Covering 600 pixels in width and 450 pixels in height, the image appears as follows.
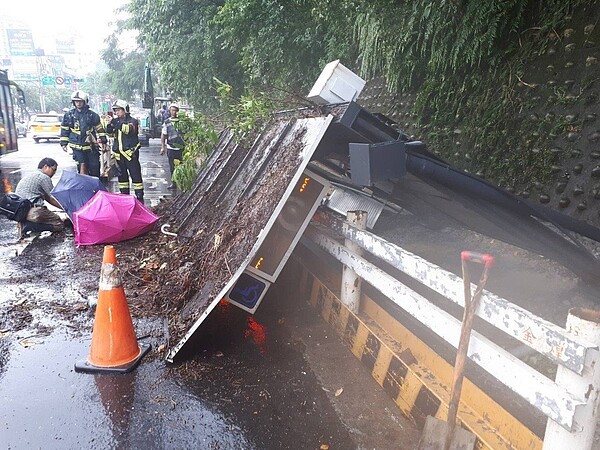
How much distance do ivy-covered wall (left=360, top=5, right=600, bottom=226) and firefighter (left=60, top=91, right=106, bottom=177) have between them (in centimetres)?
785

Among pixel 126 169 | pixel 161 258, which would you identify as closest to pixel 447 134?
pixel 161 258

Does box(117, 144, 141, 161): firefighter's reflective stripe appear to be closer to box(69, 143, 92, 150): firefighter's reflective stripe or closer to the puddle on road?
box(69, 143, 92, 150): firefighter's reflective stripe

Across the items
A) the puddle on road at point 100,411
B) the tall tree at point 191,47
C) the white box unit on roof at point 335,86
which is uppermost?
the tall tree at point 191,47

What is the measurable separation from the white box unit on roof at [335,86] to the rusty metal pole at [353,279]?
3.60 ft

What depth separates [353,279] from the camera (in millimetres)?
3715

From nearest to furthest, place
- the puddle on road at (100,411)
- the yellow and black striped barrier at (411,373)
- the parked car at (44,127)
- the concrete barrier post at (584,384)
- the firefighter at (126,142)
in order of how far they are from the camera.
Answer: the concrete barrier post at (584,384), the yellow and black striped barrier at (411,373), the puddle on road at (100,411), the firefighter at (126,142), the parked car at (44,127)

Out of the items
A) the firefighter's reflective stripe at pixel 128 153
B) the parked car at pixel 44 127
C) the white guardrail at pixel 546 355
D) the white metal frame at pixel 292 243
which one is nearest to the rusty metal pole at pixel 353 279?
the white metal frame at pixel 292 243

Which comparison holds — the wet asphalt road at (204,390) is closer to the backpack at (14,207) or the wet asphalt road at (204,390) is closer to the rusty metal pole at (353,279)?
the rusty metal pole at (353,279)

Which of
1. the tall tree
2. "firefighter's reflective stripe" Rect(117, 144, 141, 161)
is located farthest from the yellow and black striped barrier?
the tall tree

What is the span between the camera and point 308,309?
4.45m

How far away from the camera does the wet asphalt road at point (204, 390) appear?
8.72 ft

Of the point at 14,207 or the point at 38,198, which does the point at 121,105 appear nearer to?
the point at 38,198

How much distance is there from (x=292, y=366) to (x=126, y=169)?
22.8ft

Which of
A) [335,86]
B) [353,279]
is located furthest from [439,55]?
[353,279]
